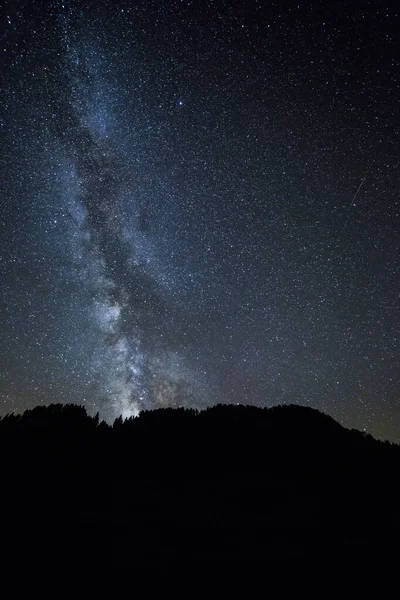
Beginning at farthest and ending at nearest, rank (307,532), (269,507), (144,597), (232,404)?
(232,404)
(269,507)
(307,532)
(144,597)

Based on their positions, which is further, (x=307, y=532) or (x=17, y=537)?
(x=307, y=532)

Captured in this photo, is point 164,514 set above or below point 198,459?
below

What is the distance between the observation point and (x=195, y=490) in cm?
1142

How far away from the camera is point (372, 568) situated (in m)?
8.80

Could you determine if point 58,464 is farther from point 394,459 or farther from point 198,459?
point 394,459

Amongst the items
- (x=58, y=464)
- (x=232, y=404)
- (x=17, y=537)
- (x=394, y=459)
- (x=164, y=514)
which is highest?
(x=232, y=404)

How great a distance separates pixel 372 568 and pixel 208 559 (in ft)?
15.6

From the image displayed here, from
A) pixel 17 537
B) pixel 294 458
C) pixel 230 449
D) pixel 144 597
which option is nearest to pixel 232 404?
pixel 230 449

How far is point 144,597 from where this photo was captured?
793 cm

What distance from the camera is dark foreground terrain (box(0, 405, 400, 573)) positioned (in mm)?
9188

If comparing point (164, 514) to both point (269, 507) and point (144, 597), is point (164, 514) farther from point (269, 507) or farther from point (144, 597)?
point (269, 507)

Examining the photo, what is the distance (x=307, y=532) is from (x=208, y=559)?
338 centimetres

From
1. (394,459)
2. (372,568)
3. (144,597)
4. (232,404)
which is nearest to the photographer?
(144,597)

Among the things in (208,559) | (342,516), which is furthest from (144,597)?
(342,516)
